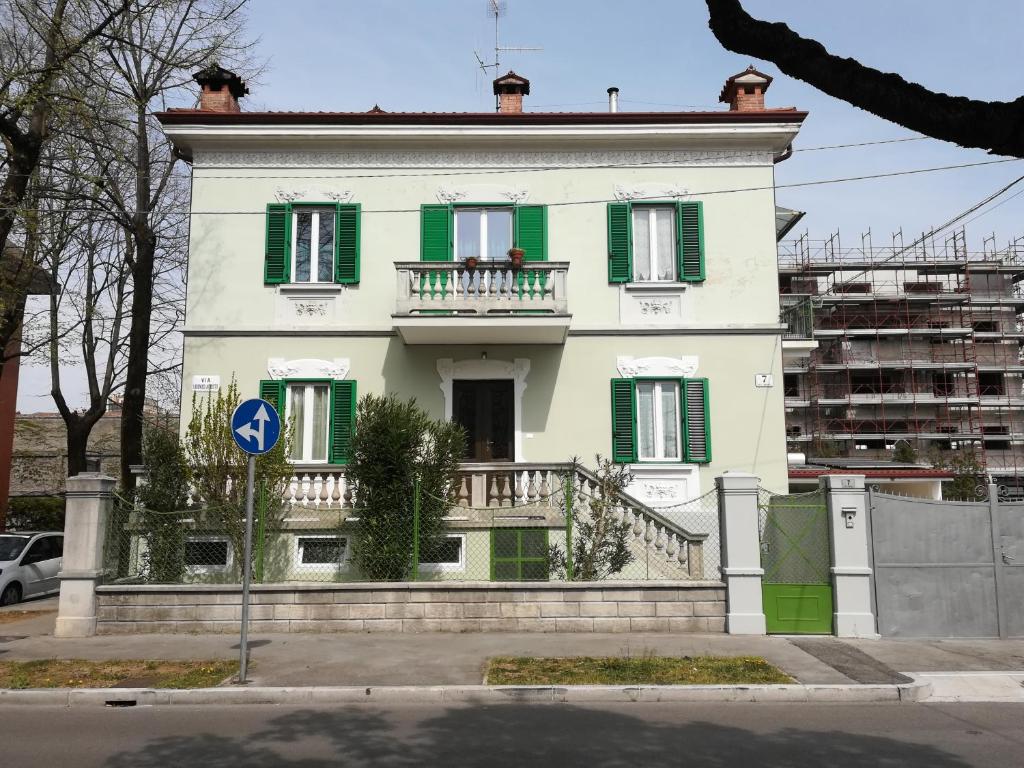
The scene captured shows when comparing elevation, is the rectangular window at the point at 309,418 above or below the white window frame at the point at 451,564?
above

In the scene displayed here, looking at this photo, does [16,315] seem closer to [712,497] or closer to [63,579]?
[63,579]

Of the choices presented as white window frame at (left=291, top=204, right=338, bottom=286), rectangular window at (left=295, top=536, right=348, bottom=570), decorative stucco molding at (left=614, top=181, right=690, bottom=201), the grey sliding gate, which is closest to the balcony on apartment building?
white window frame at (left=291, top=204, right=338, bottom=286)

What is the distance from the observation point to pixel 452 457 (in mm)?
13055

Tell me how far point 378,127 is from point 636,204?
5.30 meters

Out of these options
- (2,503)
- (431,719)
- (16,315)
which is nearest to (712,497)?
(431,719)

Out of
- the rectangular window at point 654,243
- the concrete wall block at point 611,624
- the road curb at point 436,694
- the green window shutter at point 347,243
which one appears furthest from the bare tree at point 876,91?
the green window shutter at point 347,243

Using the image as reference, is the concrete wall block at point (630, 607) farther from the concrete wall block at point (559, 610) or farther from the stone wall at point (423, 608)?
the concrete wall block at point (559, 610)

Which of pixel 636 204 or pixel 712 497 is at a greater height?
pixel 636 204

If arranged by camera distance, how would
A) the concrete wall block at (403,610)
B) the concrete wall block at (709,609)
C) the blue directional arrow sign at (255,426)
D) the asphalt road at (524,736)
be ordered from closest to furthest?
the asphalt road at (524,736) < the blue directional arrow sign at (255,426) < the concrete wall block at (709,609) < the concrete wall block at (403,610)

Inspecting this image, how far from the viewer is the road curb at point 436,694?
8.41 metres

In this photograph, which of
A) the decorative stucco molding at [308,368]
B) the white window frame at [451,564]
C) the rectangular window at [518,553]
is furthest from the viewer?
the decorative stucco molding at [308,368]

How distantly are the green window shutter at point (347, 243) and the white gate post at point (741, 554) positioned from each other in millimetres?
8371

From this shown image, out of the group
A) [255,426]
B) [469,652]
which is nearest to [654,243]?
[469,652]

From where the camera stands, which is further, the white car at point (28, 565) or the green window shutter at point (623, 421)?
the white car at point (28, 565)
